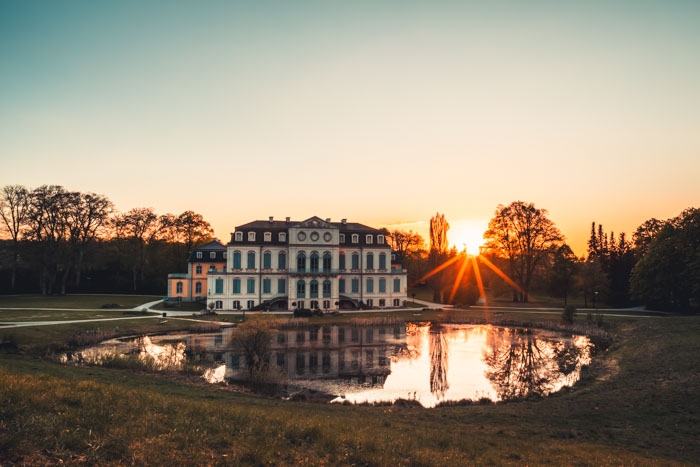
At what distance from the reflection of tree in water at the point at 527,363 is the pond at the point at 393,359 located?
0.17 feet

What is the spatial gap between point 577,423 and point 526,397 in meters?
5.13

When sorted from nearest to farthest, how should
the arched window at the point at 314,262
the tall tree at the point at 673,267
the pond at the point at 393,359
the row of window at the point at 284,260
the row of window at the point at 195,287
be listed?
the pond at the point at 393,359
the tall tree at the point at 673,267
the row of window at the point at 284,260
the arched window at the point at 314,262
the row of window at the point at 195,287

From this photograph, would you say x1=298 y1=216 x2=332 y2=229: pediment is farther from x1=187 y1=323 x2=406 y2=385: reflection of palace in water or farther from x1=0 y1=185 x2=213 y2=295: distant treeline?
x1=0 y1=185 x2=213 y2=295: distant treeline

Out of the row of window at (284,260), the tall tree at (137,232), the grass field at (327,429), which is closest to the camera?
the grass field at (327,429)

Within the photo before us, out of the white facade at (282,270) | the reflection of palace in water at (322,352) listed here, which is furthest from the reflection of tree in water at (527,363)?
the white facade at (282,270)

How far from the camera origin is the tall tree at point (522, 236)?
2478 inches

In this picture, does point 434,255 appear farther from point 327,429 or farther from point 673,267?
point 327,429

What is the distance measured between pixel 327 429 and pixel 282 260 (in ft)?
149

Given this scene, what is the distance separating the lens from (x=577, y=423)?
47.7 ft

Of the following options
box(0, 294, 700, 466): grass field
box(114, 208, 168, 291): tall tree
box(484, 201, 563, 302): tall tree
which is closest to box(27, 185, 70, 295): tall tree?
box(114, 208, 168, 291): tall tree

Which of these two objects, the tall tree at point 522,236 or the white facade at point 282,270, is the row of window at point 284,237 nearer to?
the white facade at point 282,270

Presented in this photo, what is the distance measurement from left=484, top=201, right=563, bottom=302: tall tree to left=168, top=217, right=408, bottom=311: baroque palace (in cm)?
1984

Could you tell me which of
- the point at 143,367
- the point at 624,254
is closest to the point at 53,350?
the point at 143,367

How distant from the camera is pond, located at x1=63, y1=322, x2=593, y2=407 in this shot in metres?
21.8
